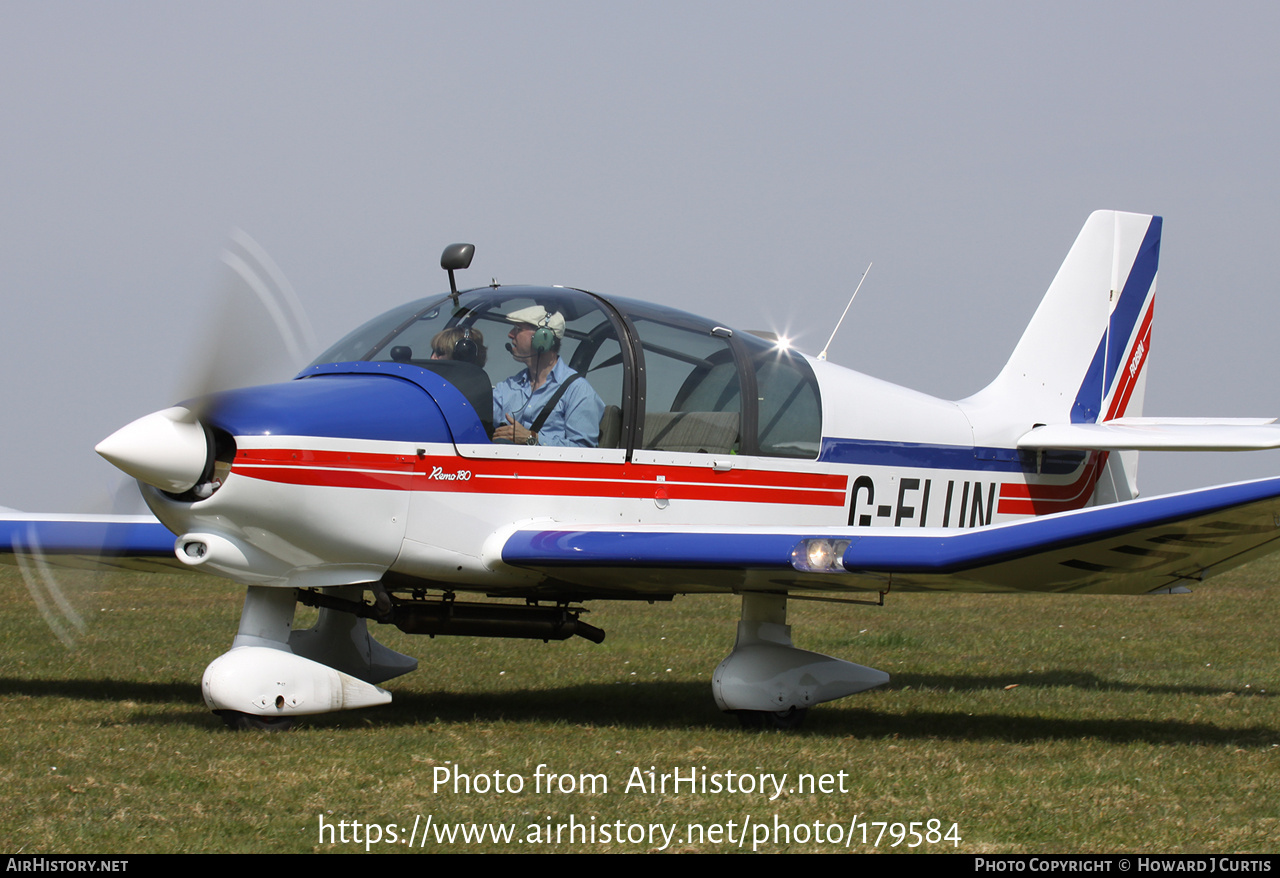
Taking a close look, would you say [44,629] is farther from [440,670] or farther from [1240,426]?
[1240,426]

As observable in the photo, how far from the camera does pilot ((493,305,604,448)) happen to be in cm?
725

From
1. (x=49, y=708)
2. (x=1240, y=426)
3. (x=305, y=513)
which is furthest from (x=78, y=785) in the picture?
(x=1240, y=426)

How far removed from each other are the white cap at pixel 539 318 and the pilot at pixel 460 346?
27cm

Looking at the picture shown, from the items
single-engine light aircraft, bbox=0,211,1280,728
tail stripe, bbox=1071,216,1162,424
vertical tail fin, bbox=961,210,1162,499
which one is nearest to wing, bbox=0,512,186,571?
single-engine light aircraft, bbox=0,211,1280,728

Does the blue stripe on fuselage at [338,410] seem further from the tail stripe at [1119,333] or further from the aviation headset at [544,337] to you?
the tail stripe at [1119,333]

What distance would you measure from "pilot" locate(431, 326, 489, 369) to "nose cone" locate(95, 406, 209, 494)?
1.46 meters

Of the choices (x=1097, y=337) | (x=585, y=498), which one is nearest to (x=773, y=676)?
(x=585, y=498)

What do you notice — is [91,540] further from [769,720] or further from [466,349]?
[769,720]

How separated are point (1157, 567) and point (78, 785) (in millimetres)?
4962

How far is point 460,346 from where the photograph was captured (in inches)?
289

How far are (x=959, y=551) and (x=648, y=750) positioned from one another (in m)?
1.75

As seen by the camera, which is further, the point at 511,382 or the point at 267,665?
the point at 511,382
